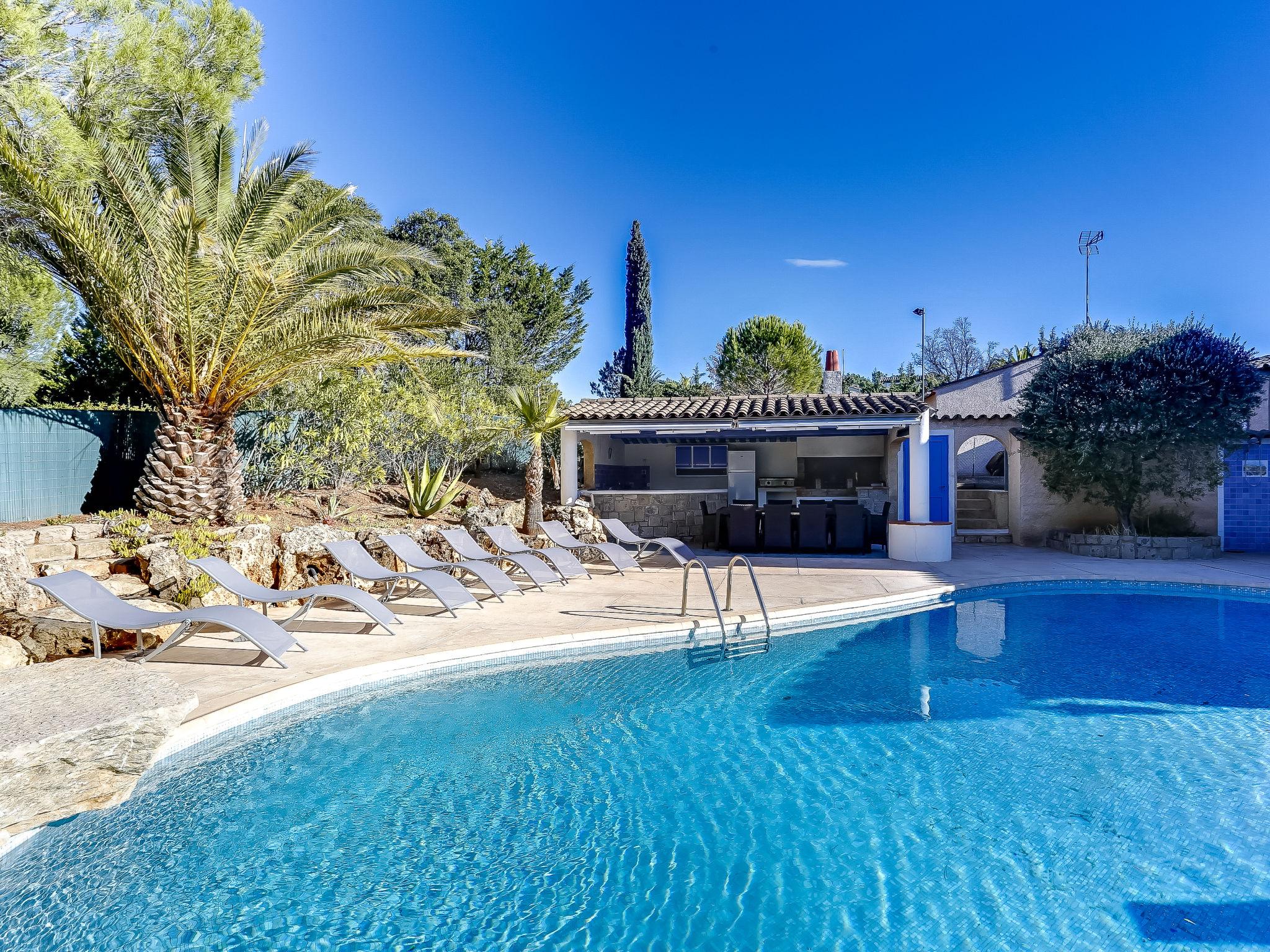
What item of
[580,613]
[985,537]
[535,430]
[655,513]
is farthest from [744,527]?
[580,613]

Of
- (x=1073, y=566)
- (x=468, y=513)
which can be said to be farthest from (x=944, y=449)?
(x=468, y=513)

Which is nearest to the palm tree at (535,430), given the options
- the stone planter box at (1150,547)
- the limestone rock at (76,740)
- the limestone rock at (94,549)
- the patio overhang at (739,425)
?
the patio overhang at (739,425)

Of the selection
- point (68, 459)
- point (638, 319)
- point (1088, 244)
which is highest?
point (638, 319)

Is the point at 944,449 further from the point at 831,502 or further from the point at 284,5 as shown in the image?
the point at 284,5

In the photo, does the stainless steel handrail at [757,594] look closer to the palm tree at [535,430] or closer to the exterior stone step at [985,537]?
the palm tree at [535,430]

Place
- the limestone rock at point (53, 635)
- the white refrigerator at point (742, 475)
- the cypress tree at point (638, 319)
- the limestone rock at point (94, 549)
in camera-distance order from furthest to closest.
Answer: the cypress tree at point (638, 319) < the white refrigerator at point (742, 475) < the limestone rock at point (94, 549) < the limestone rock at point (53, 635)

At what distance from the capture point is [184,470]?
9672 mm

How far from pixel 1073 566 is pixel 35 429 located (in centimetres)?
1765

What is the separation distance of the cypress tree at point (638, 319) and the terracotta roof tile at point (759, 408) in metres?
18.8

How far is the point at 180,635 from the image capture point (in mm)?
6047

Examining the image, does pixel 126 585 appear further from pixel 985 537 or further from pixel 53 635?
pixel 985 537

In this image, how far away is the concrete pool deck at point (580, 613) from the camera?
5715 mm

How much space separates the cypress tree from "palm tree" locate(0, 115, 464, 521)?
82.7 feet

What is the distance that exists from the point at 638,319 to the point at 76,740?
34049 millimetres
